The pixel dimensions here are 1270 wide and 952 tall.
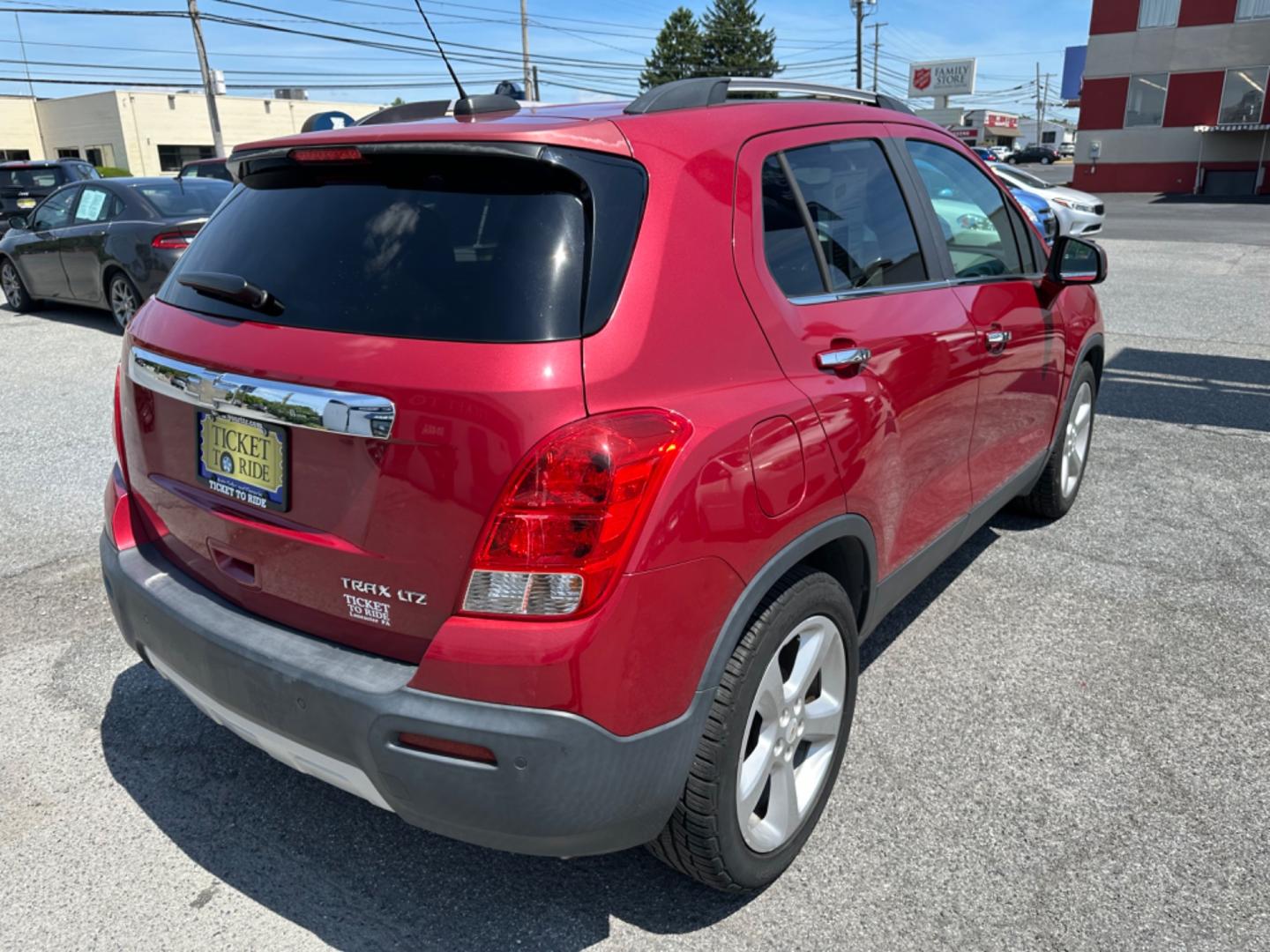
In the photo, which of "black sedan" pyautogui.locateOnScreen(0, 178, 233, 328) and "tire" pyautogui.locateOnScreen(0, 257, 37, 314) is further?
"tire" pyautogui.locateOnScreen(0, 257, 37, 314)

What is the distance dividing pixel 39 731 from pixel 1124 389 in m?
7.05

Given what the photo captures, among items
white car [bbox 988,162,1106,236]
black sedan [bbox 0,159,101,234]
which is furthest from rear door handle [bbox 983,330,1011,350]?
black sedan [bbox 0,159,101,234]

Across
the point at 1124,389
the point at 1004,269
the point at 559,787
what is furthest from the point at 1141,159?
the point at 559,787

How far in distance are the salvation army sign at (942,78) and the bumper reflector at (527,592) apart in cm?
8826

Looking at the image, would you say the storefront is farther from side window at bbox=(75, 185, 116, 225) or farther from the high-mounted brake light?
the high-mounted brake light

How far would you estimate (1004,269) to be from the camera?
11.9 ft

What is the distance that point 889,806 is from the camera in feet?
8.98

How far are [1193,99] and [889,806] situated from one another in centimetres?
4416

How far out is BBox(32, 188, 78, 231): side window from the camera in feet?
34.6

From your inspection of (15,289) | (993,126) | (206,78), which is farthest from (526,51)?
(993,126)

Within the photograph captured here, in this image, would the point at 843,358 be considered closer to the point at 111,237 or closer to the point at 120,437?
the point at 120,437

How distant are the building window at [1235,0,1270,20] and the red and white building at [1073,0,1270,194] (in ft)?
0.11

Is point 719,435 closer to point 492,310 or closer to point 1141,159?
point 492,310

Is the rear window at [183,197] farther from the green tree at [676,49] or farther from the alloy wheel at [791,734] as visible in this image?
the green tree at [676,49]
